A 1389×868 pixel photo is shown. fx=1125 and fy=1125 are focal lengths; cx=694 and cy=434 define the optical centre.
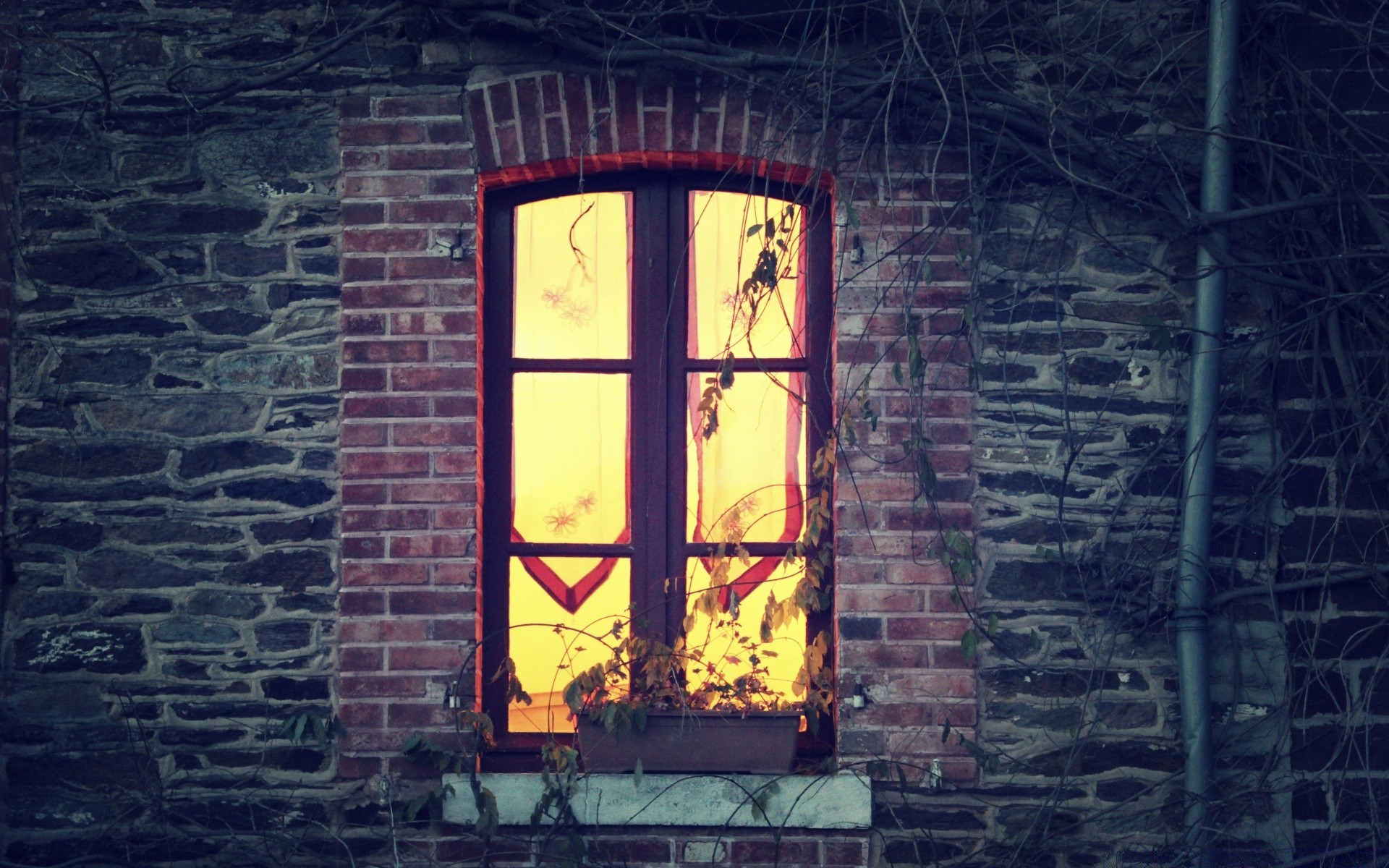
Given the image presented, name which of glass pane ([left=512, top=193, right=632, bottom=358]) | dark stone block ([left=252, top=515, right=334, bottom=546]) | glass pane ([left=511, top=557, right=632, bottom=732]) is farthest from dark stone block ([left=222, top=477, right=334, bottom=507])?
glass pane ([left=512, top=193, right=632, bottom=358])

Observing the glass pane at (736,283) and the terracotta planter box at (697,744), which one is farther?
the glass pane at (736,283)

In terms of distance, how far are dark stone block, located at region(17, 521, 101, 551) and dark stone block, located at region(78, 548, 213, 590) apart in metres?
0.04

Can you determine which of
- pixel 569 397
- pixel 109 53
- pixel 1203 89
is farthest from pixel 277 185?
pixel 1203 89

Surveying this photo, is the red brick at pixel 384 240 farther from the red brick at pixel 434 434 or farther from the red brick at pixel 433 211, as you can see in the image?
the red brick at pixel 434 434

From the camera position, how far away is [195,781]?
3.13 m

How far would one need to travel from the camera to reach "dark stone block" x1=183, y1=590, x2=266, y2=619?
318 cm

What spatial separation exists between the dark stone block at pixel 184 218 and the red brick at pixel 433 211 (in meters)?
0.40

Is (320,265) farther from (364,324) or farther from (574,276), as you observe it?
(574,276)

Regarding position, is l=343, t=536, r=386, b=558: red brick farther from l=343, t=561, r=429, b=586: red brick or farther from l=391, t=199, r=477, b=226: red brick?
l=391, t=199, r=477, b=226: red brick

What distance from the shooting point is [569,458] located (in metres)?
3.37

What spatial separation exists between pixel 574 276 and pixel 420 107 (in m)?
0.66

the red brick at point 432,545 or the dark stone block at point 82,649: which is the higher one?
the red brick at point 432,545

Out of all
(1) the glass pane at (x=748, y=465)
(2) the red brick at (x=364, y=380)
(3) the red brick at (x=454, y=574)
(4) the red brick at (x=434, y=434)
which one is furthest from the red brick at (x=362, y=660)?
(1) the glass pane at (x=748, y=465)

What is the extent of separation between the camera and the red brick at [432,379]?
126 inches
